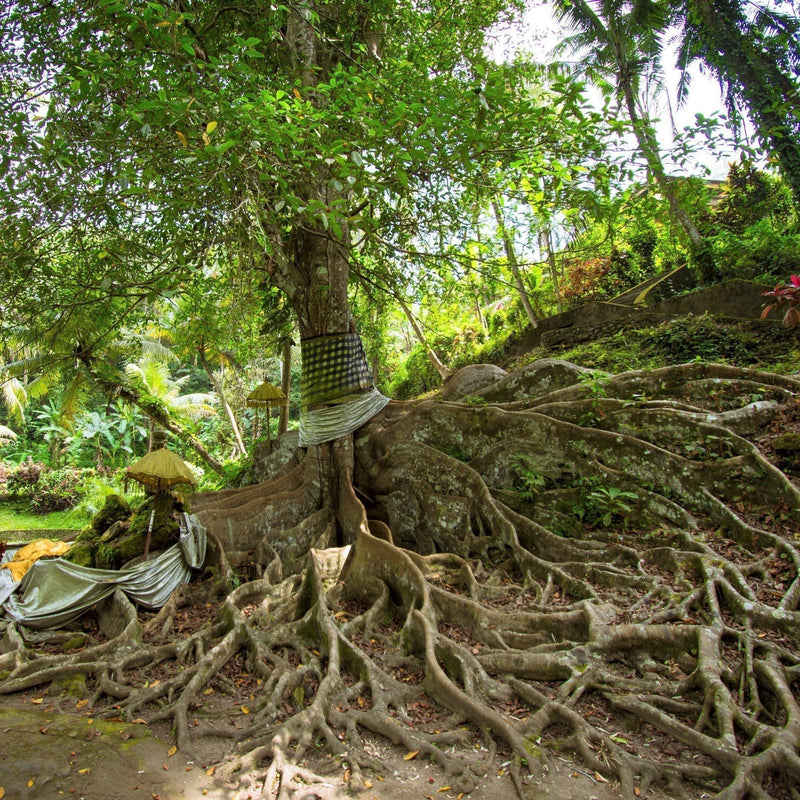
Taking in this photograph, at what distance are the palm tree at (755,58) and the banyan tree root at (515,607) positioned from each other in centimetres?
672

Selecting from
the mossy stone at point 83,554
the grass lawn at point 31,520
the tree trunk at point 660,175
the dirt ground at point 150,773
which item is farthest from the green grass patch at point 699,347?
the grass lawn at point 31,520

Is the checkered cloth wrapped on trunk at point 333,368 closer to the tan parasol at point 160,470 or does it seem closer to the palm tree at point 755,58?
the tan parasol at point 160,470

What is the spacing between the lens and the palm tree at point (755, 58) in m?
10.1

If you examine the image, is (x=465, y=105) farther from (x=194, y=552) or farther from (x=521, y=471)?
(x=194, y=552)

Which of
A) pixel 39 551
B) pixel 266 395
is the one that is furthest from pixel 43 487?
pixel 39 551

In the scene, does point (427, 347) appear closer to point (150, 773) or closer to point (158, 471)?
point (158, 471)

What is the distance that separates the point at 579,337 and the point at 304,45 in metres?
7.92

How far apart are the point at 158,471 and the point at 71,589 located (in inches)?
56.1

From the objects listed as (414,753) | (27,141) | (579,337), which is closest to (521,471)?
(414,753)

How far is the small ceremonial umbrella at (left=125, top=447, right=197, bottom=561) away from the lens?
5921 millimetres

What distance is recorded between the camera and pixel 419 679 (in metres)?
4.04

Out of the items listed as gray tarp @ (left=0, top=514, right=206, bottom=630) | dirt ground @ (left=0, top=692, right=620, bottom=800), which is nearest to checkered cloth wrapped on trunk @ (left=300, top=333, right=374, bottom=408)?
gray tarp @ (left=0, top=514, right=206, bottom=630)

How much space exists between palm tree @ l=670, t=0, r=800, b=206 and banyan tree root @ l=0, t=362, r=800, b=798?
6.72 m

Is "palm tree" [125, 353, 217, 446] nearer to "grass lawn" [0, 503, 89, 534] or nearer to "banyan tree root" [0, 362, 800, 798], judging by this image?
"grass lawn" [0, 503, 89, 534]
